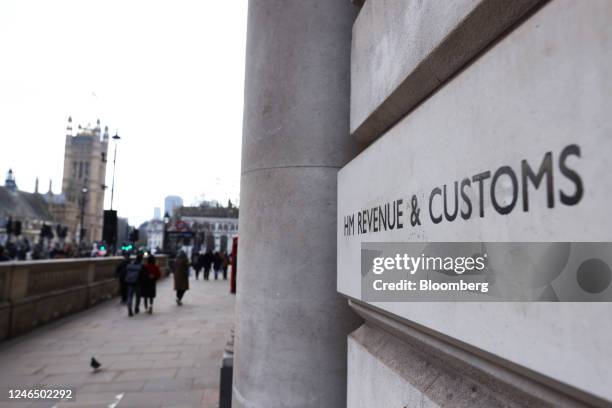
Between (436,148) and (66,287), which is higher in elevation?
(436,148)

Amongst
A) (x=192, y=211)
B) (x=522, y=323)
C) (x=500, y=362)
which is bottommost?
(x=500, y=362)

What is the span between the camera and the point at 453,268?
1361mm

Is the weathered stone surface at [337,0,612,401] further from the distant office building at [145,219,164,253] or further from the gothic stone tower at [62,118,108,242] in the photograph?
the distant office building at [145,219,164,253]

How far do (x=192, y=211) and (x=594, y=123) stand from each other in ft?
246

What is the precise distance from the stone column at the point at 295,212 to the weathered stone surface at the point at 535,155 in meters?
1.46

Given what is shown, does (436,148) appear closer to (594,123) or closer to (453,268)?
(453,268)

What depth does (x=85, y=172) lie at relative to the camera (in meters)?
103

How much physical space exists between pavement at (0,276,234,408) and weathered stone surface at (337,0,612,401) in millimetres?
4653

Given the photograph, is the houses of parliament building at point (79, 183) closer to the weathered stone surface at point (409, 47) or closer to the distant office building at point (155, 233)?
the distant office building at point (155, 233)

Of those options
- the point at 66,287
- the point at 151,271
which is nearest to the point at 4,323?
the point at 66,287

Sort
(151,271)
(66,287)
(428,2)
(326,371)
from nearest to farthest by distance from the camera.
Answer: (428,2) → (326,371) → (66,287) → (151,271)


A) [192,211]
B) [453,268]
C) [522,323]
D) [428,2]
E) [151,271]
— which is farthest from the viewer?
[192,211]

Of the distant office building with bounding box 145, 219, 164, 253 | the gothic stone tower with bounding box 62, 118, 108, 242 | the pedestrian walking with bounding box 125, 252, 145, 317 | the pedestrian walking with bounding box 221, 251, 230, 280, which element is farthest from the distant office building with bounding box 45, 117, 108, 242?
the pedestrian walking with bounding box 125, 252, 145, 317

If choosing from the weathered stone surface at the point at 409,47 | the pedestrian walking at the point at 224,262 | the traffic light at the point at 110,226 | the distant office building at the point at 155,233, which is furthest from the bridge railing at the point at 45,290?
the distant office building at the point at 155,233
